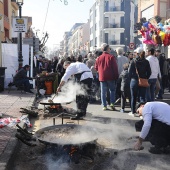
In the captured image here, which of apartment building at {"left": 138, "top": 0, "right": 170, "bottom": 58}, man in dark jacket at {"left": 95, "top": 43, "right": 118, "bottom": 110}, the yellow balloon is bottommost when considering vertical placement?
man in dark jacket at {"left": 95, "top": 43, "right": 118, "bottom": 110}

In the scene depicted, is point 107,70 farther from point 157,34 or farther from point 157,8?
point 157,8

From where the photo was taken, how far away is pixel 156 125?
4980 millimetres

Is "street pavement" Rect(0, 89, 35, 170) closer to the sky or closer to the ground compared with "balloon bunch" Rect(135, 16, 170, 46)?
closer to the ground

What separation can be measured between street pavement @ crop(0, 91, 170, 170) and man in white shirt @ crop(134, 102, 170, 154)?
9.1 inches

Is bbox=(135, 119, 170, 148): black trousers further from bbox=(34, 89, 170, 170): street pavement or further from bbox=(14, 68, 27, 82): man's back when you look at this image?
bbox=(14, 68, 27, 82): man's back

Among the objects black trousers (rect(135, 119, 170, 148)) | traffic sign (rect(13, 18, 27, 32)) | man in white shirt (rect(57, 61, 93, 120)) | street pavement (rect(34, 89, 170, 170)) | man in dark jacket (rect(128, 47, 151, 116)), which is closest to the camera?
street pavement (rect(34, 89, 170, 170))

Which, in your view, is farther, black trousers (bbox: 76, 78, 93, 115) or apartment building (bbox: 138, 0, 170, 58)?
apartment building (bbox: 138, 0, 170, 58)

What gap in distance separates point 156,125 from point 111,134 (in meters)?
1.54

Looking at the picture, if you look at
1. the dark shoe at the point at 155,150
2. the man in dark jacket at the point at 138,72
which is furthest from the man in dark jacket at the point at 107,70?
the dark shoe at the point at 155,150

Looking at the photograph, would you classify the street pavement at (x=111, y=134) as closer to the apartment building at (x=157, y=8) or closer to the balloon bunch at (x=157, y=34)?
the balloon bunch at (x=157, y=34)

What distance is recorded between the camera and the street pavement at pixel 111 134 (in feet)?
15.3

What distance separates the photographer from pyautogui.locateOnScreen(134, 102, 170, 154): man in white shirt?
4680 mm

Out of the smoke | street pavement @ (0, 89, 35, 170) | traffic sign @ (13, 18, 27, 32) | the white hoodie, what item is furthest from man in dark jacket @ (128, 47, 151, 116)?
traffic sign @ (13, 18, 27, 32)

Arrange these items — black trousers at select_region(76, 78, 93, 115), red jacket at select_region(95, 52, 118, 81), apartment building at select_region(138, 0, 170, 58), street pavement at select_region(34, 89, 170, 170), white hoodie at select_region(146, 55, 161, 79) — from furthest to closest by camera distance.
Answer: apartment building at select_region(138, 0, 170, 58) → white hoodie at select_region(146, 55, 161, 79) → red jacket at select_region(95, 52, 118, 81) → black trousers at select_region(76, 78, 93, 115) → street pavement at select_region(34, 89, 170, 170)
